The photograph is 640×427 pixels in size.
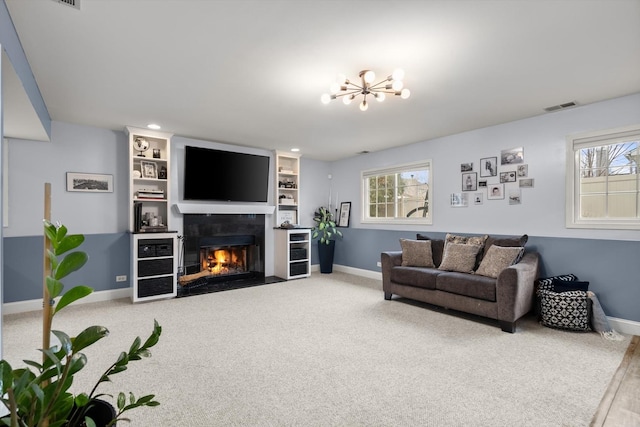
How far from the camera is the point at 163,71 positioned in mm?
2861

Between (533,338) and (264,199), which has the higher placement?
(264,199)

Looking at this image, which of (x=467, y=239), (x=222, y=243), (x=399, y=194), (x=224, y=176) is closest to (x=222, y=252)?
(x=222, y=243)

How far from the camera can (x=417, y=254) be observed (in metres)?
4.61

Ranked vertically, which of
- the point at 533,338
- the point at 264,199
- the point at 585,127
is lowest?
the point at 533,338

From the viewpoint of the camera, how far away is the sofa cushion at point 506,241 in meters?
3.93

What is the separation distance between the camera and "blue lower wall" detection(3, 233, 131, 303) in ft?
13.3

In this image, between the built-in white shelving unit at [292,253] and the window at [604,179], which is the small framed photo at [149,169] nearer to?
the built-in white shelving unit at [292,253]

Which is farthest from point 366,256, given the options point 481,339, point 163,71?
point 163,71

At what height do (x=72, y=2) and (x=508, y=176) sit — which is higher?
(x=72, y=2)

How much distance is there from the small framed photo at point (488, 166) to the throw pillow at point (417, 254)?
1237 millimetres

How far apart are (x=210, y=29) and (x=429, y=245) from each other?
3.78 metres

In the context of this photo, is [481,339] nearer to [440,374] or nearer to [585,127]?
[440,374]

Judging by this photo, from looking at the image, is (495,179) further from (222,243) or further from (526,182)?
(222,243)

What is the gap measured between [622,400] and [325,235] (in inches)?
201
